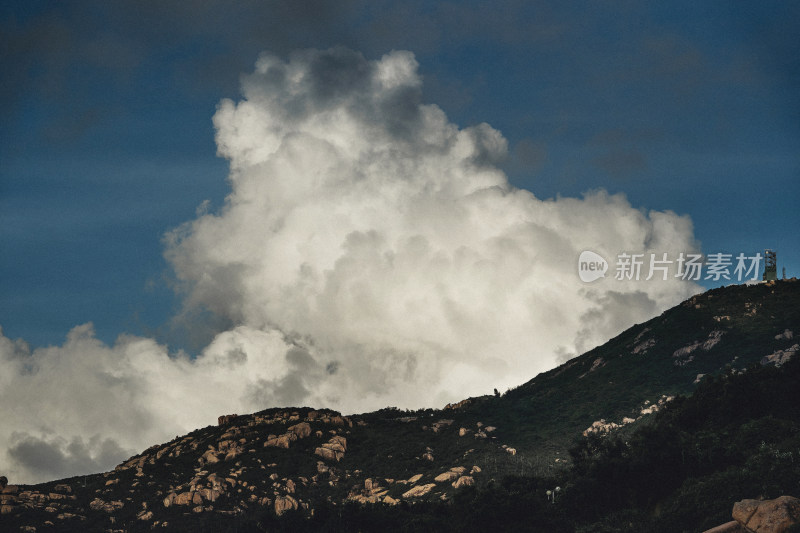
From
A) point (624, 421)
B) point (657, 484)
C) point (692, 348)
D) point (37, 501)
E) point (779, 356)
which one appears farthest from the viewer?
point (692, 348)

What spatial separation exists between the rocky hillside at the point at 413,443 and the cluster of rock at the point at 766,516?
198 ft

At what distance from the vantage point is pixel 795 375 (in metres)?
89.4

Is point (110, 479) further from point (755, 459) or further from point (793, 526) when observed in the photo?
point (793, 526)

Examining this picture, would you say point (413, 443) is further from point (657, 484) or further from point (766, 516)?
point (766, 516)

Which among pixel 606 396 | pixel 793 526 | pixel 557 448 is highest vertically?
pixel 606 396

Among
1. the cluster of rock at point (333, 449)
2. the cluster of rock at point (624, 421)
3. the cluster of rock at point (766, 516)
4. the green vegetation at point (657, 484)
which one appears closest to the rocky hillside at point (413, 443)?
the cluster of rock at point (333, 449)

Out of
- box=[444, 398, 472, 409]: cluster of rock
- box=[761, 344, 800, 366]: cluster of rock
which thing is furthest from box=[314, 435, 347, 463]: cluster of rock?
box=[761, 344, 800, 366]: cluster of rock

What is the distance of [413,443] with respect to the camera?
143 m

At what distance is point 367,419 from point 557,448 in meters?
57.9

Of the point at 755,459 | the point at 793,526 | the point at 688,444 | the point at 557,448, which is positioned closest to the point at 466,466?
the point at 557,448

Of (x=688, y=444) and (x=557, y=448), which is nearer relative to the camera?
(x=688, y=444)

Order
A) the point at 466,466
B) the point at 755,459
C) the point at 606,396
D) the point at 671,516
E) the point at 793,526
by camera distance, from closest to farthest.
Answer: the point at 793,526
the point at 671,516
the point at 755,459
the point at 466,466
the point at 606,396

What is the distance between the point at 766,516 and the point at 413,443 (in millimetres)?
105616

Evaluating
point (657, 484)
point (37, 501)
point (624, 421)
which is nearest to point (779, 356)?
point (624, 421)
